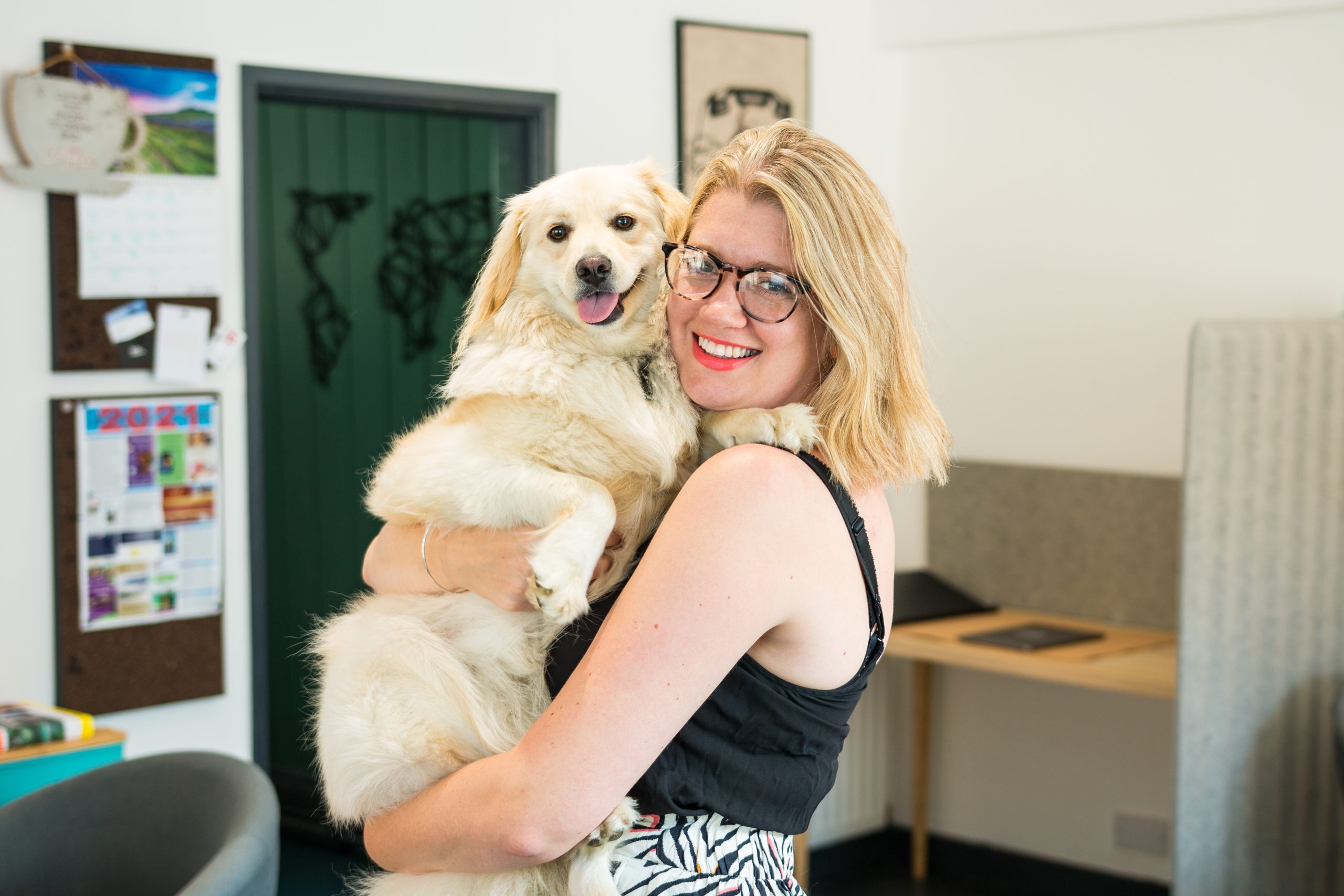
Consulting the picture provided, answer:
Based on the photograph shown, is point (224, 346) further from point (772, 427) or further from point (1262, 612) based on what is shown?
point (1262, 612)

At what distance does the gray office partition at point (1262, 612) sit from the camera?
2.60 m

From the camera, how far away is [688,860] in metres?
1.21

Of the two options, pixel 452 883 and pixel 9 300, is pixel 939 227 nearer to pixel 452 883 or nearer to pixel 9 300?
pixel 9 300

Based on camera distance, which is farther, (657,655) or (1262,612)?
(1262,612)

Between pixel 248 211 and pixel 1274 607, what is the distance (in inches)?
105

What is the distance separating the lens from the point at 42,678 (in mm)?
2684

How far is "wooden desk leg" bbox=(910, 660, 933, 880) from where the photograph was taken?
3.90m

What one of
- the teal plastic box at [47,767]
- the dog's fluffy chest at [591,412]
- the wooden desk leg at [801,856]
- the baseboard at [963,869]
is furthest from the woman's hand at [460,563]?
the baseboard at [963,869]

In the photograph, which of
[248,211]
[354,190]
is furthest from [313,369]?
[248,211]

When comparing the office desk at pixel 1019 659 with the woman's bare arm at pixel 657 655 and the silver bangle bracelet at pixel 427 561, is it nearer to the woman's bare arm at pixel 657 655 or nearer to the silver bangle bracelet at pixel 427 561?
the silver bangle bracelet at pixel 427 561

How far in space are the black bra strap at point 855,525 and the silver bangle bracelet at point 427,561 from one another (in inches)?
20.1

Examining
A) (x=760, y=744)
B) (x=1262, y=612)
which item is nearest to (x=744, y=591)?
(x=760, y=744)

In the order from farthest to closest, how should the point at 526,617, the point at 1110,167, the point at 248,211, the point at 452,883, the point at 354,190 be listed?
the point at 354,190, the point at 1110,167, the point at 248,211, the point at 526,617, the point at 452,883

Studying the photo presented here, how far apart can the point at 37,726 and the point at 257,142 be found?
61.3 inches
